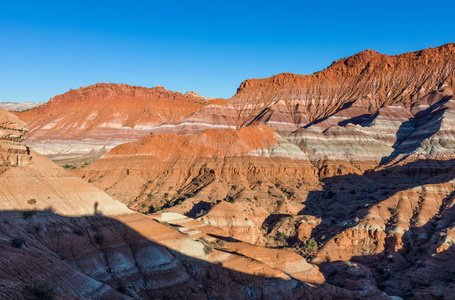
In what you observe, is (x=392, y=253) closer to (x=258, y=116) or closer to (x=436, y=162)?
(x=436, y=162)

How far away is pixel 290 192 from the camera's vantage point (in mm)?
66188

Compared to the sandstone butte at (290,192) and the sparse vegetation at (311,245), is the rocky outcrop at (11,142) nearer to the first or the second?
the sandstone butte at (290,192)

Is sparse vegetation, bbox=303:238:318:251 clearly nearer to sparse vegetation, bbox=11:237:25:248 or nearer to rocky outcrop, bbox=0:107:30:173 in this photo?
rocky outcrop, bbox=0:107:30:173

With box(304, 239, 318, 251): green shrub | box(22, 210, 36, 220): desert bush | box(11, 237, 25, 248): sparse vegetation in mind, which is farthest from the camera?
box(304, 239, 318, 251): green shrub

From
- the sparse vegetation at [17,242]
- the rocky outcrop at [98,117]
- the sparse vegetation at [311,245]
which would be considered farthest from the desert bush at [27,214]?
the rocky outcrop at [98,117]

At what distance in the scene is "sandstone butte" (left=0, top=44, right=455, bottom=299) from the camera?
2352 cm

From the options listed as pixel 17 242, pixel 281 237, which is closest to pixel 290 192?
pixel 281 237

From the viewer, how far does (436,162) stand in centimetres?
7144

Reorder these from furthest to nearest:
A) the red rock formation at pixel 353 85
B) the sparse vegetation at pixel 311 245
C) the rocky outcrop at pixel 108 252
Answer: the red rock formation at pixel 353 85 → the sparse vegetation at pixel 311 245 → the rocky outcrop at pixel 108 252

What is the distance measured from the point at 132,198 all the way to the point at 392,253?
44.1 meters

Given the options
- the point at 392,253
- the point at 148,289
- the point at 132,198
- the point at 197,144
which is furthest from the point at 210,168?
the point at 148,289

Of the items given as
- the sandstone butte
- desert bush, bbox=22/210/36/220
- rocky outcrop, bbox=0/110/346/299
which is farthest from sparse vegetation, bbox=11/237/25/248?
desert bush, bbox=22/210/36/220

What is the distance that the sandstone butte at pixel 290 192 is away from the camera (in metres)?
23.5

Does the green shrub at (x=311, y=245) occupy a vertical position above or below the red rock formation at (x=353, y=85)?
below
